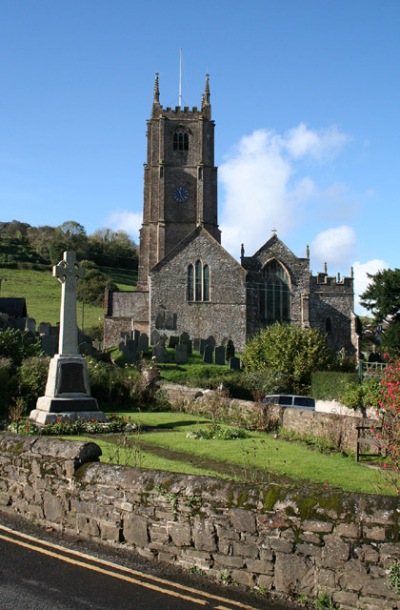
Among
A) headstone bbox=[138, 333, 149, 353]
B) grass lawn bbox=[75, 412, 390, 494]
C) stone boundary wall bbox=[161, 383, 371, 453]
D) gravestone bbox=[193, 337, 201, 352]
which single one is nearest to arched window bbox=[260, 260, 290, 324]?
gravestone bbox=[193, 337, 201, 352]

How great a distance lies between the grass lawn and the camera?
9984 millimetres

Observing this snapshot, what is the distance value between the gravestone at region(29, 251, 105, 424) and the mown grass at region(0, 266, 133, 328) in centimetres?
3718

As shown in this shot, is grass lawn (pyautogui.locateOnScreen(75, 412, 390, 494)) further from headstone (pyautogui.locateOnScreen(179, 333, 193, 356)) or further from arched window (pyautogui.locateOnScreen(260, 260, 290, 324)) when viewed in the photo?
arched window (pyautogui.locateOnScreen(260, 260, 290, 324))

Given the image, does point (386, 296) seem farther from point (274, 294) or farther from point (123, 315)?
point (123, 315)

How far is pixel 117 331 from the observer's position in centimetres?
4459

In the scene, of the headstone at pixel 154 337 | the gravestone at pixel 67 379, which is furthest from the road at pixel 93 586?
the headstone at pixel 154 337

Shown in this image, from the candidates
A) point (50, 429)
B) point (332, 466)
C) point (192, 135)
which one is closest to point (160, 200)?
point (192, 135)

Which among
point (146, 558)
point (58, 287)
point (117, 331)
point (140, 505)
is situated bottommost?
point (146, 558)

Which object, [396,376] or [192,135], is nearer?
[396,376]

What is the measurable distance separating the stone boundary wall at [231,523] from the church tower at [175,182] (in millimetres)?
44097

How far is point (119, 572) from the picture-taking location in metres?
6.15

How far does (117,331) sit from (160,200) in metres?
13.8

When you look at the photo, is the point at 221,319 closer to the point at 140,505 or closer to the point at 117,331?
the point at 117,331

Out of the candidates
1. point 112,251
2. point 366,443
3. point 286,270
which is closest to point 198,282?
point 286,270
